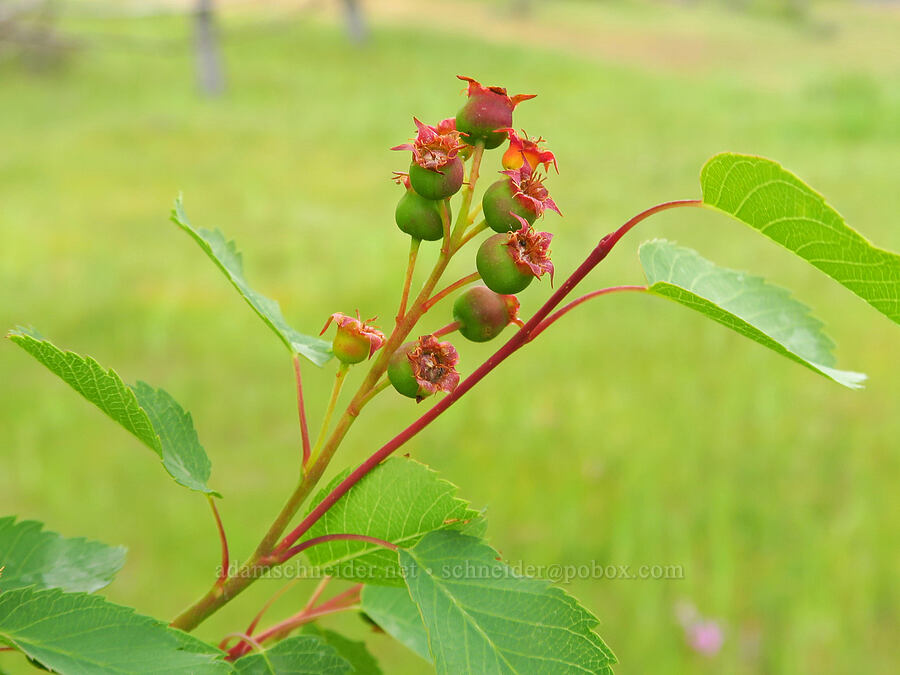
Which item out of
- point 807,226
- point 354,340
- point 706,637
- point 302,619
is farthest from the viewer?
point 706,637

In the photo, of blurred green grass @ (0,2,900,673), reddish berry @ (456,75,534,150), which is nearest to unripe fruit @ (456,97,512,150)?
reddish berry @ (456,75,534,150)

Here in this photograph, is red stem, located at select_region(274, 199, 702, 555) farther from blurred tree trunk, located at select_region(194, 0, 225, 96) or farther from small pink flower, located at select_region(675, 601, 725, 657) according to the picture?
blurred tree trunk, located at select_region(194, 0, 225, 96)

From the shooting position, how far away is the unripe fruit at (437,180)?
50 centimetres

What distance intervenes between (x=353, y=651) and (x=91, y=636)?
242mm

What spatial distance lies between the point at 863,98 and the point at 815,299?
5.08 m

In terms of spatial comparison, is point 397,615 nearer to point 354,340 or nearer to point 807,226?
point 354,340

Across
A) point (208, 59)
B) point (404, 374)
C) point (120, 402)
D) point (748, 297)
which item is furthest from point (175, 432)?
point (208, 59)

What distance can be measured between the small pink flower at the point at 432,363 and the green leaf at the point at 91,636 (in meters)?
0.21

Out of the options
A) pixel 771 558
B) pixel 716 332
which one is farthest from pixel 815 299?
pixel 771 558

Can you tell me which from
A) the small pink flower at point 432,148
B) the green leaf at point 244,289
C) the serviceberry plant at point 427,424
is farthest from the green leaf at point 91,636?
the small pink flower at point 432,148

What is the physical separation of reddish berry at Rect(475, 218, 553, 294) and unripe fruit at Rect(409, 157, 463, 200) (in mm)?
39

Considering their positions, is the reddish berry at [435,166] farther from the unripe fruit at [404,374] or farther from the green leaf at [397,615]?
the green leaf at [397,615]

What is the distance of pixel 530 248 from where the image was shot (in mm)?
515

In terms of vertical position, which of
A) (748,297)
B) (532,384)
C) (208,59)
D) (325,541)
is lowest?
(325,541)
